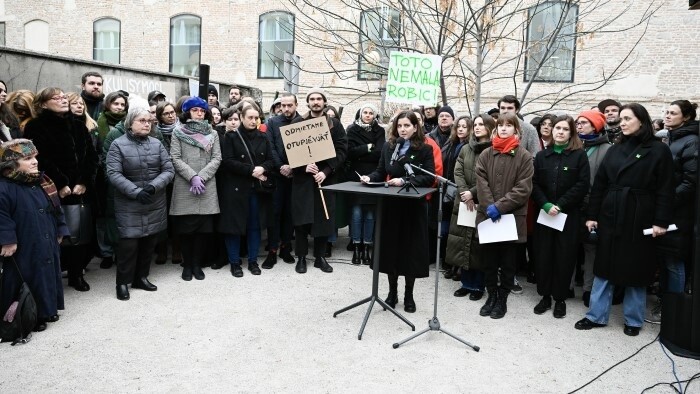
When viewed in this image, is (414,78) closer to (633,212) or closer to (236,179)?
(236,179)

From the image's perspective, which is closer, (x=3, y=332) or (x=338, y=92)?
(x=3, y=332)

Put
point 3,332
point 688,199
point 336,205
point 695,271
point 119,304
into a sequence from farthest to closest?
point 336,205 → point 119,304 → point 688,199 → point 3,332 → point 695,271

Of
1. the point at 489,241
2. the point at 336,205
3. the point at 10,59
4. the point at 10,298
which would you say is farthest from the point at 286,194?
the point at 10,59

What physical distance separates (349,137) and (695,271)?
488 centimetres

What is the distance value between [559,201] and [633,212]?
686 millimetres

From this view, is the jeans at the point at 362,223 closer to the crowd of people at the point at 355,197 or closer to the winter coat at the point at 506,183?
the crowd of people at the point at 355,197

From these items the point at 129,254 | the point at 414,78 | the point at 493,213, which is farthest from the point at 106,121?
the point at 493,213

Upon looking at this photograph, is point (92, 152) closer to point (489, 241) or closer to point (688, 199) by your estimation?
point (489, 241)

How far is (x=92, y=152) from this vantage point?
237 inches

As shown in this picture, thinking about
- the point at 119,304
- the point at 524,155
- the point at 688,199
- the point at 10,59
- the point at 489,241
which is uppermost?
the point at 10,59

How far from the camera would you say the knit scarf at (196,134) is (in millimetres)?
6414

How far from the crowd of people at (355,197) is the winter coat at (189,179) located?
0.01 metres

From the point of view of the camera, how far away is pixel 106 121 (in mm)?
6551

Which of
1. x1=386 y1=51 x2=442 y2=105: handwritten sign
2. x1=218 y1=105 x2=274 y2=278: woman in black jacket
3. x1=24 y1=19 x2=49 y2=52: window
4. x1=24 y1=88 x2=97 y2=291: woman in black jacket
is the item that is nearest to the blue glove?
x1=386 y1=51 x2=442 y2=105: handwritten sign
